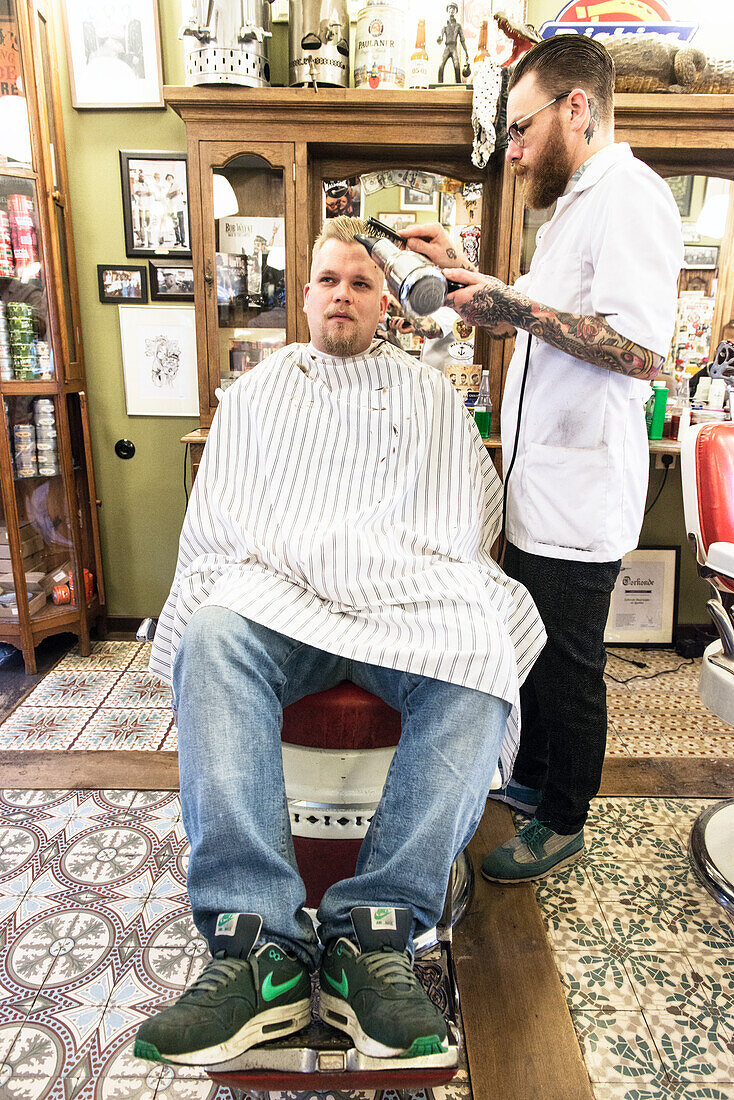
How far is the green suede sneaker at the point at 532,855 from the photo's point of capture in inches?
70.2

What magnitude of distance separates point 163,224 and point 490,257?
4.40 ft

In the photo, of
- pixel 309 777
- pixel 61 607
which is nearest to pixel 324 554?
pixel 309 777

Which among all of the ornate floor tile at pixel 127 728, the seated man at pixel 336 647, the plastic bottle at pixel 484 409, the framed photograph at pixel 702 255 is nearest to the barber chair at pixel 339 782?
the seated man at pixel 336 647

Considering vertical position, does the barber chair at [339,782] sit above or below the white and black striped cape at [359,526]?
below

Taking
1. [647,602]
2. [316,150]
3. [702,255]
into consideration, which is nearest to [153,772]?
[647,602]

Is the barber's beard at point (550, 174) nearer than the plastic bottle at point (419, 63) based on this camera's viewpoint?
Yes

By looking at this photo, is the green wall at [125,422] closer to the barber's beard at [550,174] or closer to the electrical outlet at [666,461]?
the electrical outlet at [666,461]

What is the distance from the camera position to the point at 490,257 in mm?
3055

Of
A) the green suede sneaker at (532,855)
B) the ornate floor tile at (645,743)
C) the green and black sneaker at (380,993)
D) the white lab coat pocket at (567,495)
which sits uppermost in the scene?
the white lab coat pocket at (567,495)

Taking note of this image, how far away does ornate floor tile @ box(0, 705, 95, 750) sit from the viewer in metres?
2.38

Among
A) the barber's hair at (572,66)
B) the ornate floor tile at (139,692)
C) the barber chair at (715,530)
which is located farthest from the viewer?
the ornate floor tile at (139,692)

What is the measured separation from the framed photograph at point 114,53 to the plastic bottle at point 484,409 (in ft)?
5.45

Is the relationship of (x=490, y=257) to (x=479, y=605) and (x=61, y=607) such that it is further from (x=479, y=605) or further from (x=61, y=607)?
(x=61, y=607)

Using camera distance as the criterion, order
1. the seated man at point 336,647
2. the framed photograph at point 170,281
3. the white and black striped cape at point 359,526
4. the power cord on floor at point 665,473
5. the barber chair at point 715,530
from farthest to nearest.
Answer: the power cord on floor at point 665,473, the framed photograph at point 170,281, the barber chair at point 715,530, the white and black striped cape at point 359,526, the seated man at point 336,647
